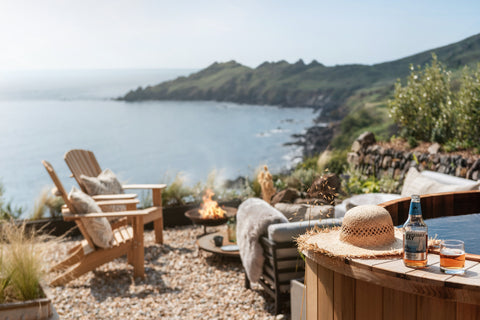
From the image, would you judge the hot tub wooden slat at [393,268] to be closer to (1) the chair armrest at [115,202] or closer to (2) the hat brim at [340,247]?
(2) the hat brim at [340,247]

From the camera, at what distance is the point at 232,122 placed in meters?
14.0

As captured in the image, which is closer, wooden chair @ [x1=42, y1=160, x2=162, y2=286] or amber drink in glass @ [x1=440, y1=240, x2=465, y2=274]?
amber drink in glass @ [x1=440, y1=240, x2=465, y2=274]

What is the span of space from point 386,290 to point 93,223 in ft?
10.7

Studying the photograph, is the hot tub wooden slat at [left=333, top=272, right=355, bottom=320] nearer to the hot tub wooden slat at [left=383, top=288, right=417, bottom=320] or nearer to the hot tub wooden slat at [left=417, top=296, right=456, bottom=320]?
the hot tub wooden slat at [left=383, top=288, right=417, bottom=320]

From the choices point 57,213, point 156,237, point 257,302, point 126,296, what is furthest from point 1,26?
point 257,302

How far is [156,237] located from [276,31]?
871cm

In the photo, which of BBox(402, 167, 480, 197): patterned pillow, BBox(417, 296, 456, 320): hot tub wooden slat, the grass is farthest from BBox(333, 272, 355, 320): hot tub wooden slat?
BBox(402, 167, 480, 197): patterned pillow

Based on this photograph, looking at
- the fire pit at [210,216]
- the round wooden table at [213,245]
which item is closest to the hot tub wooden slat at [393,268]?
the round wooden table at [213,245]

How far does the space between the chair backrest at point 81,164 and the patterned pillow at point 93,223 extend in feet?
2.32

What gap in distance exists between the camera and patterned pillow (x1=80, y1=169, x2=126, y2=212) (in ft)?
16.3

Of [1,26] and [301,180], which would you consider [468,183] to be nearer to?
[301,180]

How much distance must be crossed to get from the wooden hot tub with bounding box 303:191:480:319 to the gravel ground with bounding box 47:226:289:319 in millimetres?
1883

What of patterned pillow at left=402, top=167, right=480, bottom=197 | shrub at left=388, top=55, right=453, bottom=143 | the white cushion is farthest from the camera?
shrub at left=388, top=55, right=453, bottom=143

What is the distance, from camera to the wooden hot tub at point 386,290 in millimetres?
1340
